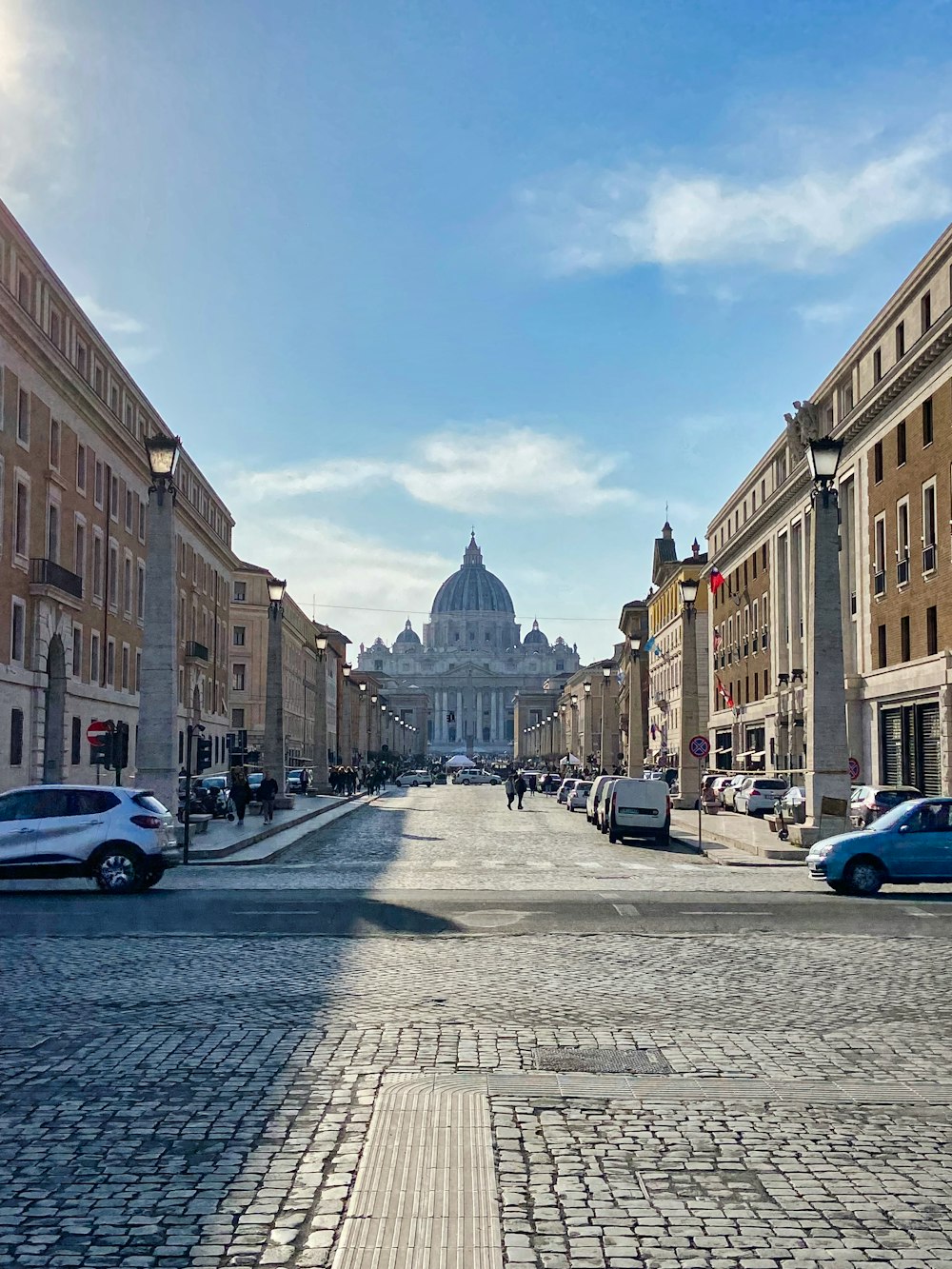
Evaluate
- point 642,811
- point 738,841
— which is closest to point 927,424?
point 642,811

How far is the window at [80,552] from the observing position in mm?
46094

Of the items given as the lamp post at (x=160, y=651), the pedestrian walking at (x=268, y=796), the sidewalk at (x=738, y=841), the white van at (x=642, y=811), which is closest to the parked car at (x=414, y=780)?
the sidewalk at (x=738, y=841)

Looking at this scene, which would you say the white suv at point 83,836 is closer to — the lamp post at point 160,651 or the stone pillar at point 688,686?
the lamp post at point 160,651

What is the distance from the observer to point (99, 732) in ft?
95.9

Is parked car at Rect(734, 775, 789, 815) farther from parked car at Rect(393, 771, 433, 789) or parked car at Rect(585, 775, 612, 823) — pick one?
parked car at Rect(393, 771, 433, 789)

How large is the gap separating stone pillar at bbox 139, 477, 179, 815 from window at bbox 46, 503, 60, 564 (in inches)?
568

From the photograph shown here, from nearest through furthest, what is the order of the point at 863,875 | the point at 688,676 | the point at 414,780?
the point at 863,875 → the point at 688,676 → the point at 414,780

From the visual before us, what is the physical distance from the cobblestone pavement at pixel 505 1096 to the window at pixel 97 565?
3570 cm

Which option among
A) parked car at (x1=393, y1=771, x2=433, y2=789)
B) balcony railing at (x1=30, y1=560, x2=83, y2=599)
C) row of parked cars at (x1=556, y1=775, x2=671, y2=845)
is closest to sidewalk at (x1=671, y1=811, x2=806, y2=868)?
row of parked cars at (x1=556, y1=775, x2=671, y2=845)

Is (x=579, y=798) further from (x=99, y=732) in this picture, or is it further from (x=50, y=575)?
(x=99, y=732)

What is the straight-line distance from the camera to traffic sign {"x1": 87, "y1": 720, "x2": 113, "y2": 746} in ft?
90.7

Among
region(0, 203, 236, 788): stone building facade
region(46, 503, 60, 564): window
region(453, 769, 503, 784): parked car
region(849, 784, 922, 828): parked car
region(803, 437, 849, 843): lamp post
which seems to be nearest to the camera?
region(803, 437, 849, 843): lamp post

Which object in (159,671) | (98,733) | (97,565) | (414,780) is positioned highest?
(97,565)

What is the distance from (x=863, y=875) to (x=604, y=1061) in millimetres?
12984
